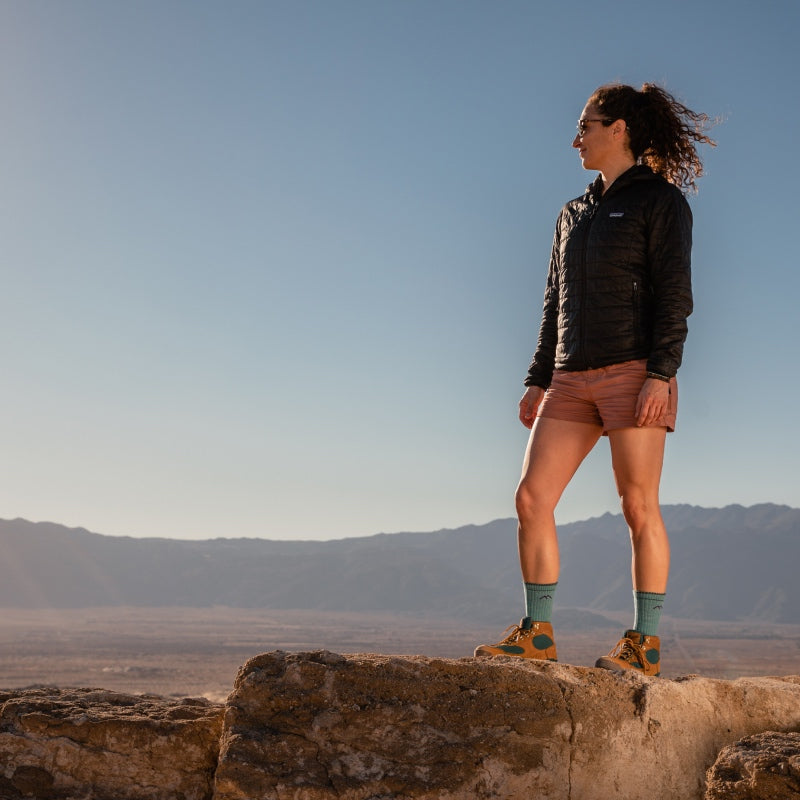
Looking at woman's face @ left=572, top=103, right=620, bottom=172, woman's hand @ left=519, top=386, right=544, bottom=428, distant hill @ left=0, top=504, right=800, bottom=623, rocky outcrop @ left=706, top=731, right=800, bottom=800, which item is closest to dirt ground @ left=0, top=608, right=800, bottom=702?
distant hill @ left=0, top=504, right=800, bottom=623

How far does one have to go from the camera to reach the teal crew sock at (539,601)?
3.56m

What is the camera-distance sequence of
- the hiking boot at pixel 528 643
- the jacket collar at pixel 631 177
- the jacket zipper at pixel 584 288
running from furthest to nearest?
the jacket collar at pixel 631 177
the jacket zipper at pixel 584 288
the hiking boot at pixel 528 643

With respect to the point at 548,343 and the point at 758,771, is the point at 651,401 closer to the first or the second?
the point at 548,343

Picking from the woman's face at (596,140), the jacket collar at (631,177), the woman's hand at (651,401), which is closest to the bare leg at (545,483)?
the woman's hand at (651,401)

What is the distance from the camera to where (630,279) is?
12.0 feet

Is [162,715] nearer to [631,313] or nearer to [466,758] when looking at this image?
[466,758]

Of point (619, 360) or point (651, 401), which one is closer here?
point (651, 401)

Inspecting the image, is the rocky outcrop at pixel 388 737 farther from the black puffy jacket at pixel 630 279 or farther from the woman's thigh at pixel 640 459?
the black puffy jacket at pixel 630 279

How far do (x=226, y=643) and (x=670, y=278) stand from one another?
68.1m

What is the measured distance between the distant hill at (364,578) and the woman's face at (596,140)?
10122cm

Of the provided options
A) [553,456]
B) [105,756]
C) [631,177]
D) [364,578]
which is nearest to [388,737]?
[105,756]

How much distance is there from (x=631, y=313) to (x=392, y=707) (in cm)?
180

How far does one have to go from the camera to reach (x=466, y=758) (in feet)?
8.54

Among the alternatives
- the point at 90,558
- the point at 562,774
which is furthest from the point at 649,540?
the point at 90,558
